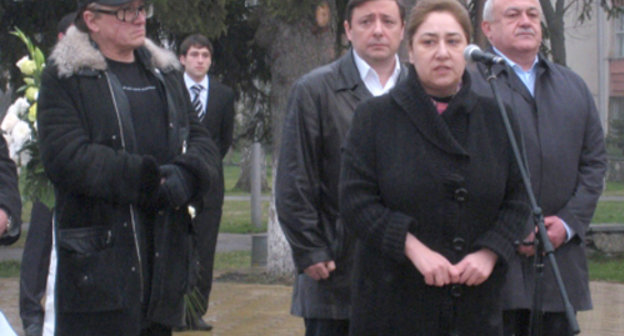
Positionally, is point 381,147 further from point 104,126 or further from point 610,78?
point 610,78

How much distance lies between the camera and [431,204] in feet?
13.8

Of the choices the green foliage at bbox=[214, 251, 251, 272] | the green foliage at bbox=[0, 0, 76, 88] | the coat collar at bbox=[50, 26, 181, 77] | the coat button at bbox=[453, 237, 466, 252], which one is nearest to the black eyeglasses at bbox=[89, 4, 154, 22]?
the coat collar at bbox=[50, 26, 181, 77]

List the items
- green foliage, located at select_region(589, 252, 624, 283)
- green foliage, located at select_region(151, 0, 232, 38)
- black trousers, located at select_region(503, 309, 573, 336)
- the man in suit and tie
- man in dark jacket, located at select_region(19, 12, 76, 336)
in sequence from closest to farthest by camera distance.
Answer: black trousers, located at select_region(503, 309, 573, 336), man in dark jacket, located at select_region(19, 12, 76, 336), the man in suit and tie, green foliage, located at select_region(151, 0, 232, 38), green foliage, located at select_region(589, 252, 624, 283)

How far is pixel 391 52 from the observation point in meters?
5.15

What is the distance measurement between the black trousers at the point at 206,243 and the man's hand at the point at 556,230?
4.13 metres

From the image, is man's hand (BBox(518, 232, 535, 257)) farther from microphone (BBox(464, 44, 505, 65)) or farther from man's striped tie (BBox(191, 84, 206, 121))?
man's striped tie (BBox(191, 84, 206, 121))

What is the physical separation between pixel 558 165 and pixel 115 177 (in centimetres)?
192

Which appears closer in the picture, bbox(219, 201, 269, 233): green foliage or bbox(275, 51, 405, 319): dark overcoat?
bbox(275, 51, 405, 319): dark overcoat

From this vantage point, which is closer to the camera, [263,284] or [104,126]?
[104,126]

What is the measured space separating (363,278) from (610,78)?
4310cm

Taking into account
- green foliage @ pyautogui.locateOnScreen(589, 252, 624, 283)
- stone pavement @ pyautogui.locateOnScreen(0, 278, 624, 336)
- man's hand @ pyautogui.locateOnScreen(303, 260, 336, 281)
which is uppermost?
man's hand @ pyautogui.locateOnScreen(303, 260, 336, 281)

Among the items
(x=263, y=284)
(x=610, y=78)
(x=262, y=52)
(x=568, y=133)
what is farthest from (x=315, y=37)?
(x=610, y=78)

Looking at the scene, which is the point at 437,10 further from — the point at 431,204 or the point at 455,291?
the point at 455,291

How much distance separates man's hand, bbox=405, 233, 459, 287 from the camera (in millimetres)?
4129
